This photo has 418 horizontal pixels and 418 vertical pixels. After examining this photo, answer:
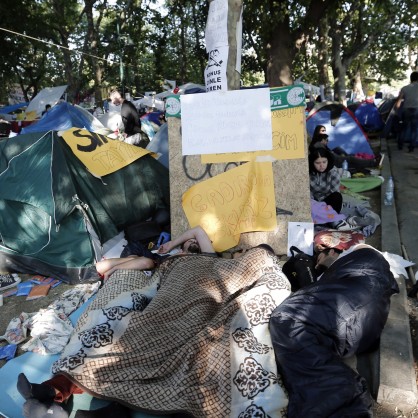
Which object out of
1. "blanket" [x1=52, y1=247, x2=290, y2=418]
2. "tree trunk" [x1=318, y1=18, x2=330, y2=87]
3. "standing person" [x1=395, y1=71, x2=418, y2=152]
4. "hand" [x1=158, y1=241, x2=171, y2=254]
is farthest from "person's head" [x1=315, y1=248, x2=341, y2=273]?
"tree trunk" [x1=318, y1=18, x2=330, y2=87]

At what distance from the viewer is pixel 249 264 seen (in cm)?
276

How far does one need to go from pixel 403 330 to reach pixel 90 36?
1766 centimetres

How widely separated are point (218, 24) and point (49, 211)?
2362 mm

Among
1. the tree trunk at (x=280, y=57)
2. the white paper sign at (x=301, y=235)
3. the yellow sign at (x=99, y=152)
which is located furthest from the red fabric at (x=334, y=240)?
the tree trunk at (x=280, y=57)

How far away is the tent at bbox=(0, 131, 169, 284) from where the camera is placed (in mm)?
3797

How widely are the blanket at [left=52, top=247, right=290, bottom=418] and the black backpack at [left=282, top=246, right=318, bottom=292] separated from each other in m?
0.37

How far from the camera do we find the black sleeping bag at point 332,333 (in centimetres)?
182

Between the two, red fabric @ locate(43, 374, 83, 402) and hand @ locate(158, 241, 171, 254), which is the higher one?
hand @ locate(158, 241, 171, 254)

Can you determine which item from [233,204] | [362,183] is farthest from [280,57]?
[233,204]

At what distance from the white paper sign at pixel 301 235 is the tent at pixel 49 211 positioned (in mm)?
1863

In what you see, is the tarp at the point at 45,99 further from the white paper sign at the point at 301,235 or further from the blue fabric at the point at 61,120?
the white paper sign at the point at 301,235

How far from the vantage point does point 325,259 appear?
3045mm

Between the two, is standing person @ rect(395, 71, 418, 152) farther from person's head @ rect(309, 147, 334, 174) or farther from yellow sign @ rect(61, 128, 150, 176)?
yellow sign @ rect(61, 128, 150, 176)

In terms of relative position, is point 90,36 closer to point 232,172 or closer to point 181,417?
point 232,172
